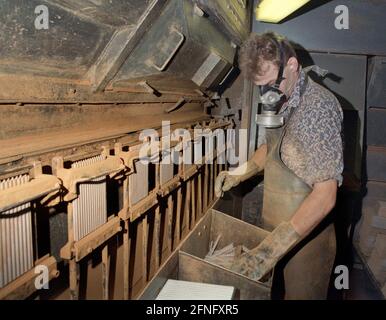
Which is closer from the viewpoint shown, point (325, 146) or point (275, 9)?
point (325, 146)

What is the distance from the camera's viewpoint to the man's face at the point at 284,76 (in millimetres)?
2062

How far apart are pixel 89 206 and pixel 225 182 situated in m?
1.52

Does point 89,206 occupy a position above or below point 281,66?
below

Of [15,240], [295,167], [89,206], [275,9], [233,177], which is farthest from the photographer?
[275,9]

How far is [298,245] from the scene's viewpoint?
2189mm

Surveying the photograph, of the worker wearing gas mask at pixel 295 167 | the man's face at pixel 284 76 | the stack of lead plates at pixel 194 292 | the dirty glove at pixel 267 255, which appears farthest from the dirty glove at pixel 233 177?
the stack of lead plates at pixel 194 292

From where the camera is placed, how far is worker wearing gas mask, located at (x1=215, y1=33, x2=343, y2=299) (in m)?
1.81

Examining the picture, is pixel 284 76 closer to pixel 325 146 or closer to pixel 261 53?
pixel 261 53

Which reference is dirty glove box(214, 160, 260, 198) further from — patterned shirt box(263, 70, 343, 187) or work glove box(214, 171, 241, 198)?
patterned shirt box(263, 70, 343, 187)

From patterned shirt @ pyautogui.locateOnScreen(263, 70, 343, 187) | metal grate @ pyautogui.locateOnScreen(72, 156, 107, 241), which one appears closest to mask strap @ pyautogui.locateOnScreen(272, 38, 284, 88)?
patterned shirt @ pyautogui.locateOnScreen(263, 70, 343, 187)

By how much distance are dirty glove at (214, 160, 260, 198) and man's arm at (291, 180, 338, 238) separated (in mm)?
957

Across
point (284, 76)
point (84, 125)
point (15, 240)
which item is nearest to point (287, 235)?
point (284, 76)

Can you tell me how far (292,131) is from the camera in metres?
1.99
